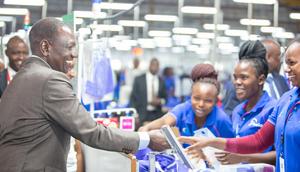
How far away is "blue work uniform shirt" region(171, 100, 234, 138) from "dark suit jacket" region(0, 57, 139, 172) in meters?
1.34

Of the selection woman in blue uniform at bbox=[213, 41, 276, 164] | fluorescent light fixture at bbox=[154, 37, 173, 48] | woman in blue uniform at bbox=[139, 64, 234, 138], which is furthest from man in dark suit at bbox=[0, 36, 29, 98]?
fluorescent light fixture at bbox=[154, 37, 173, 48]

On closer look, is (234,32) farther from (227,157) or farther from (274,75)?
(227,157)

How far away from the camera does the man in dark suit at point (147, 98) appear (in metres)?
9.81

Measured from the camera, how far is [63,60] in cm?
289

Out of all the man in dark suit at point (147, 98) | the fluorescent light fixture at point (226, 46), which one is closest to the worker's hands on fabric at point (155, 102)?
the man in dark suit at point (147, 98)

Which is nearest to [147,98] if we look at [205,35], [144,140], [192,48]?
[144,140]

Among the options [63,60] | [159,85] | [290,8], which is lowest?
[159,85]

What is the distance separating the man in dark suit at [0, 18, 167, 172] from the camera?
2.67 metres

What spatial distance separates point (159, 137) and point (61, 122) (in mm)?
643

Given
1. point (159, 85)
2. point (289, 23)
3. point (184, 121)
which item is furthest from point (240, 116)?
point (289, 23)

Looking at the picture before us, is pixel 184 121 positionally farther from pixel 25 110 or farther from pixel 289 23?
pixel 289 23

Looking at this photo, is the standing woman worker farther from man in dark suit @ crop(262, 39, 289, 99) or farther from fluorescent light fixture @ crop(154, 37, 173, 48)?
fluorescent light fixture @ crop(154, 37, 173, 48)

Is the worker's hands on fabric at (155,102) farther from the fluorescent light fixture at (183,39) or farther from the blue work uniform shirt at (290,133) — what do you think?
the fluorescent light fixture at (183,39)

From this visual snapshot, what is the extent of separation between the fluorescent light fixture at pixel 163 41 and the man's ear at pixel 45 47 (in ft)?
77.2
